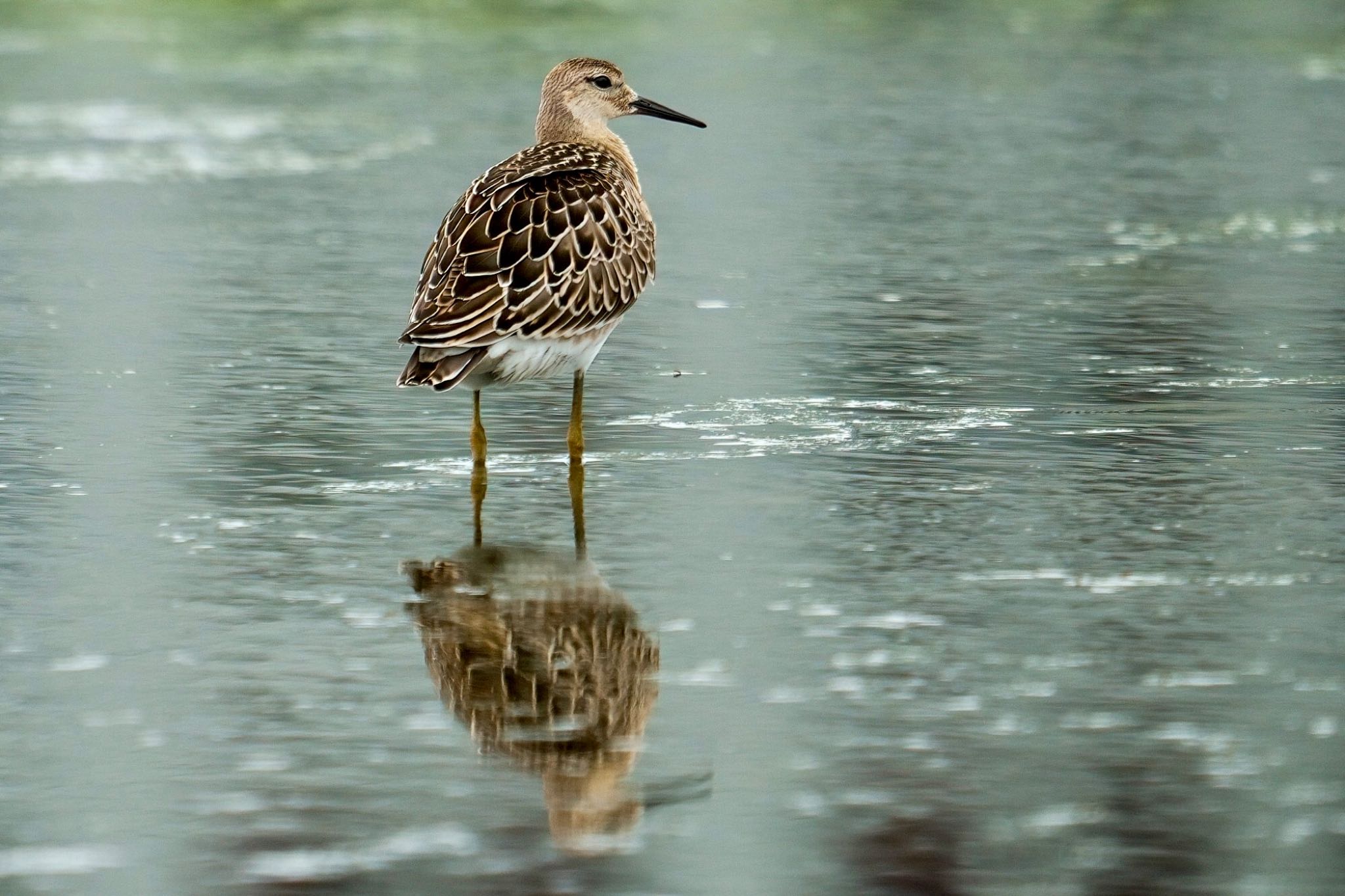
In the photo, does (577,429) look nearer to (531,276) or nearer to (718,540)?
(531,276)

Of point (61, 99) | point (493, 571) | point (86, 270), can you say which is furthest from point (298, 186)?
point (493, 571)

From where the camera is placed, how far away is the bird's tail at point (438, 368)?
9391 millimetres

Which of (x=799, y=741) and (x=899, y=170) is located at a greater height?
(x=899, y=170)

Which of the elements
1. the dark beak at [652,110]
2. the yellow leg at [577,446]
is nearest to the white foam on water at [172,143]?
the dark beak at [652,110]

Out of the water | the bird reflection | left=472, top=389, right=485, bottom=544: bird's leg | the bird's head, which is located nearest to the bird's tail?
left=472, top=389, right=485, bottom=544: bird's leg

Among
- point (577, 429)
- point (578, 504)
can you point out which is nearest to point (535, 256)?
point (577, 429)

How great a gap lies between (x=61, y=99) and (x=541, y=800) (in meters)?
19.0

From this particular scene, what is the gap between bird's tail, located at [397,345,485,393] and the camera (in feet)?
30.8

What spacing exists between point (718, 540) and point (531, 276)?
5.54 ft

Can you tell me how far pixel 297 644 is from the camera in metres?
7.39

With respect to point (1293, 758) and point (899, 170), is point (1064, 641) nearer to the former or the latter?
point (1293, 758)

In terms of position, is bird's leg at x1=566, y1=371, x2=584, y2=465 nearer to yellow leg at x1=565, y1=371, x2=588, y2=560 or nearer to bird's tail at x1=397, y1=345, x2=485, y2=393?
yellow leg at x1=565, y1=371, x2=588, y2=560

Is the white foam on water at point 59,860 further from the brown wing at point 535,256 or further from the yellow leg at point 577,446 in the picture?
the brown wing at point 535,256

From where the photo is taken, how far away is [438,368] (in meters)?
9.42
